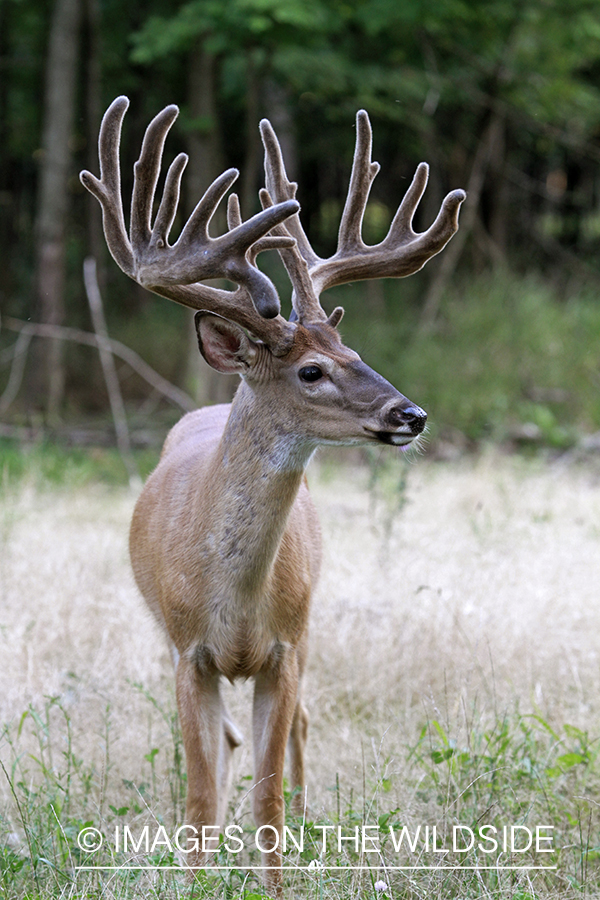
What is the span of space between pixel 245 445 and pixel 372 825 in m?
1.27

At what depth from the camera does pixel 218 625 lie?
3.29m

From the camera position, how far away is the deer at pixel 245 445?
316 cm

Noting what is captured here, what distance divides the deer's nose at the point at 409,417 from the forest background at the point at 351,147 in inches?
230

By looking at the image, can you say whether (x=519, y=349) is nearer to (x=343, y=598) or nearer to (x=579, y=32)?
(x=579, y=32)

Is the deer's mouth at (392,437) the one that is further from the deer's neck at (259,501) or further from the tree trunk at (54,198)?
the tree trunk at (54,198)

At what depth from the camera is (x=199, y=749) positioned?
3.37 meters

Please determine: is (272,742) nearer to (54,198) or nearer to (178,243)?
(178,243)

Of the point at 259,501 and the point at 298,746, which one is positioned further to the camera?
the point at 298,746

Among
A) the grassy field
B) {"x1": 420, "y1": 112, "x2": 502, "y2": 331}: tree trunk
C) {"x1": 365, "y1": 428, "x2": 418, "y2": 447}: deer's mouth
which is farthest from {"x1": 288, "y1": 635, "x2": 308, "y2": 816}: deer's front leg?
{"x1": 420, "y1": 112, "x2": 502, "y2": 331}: tree trunk

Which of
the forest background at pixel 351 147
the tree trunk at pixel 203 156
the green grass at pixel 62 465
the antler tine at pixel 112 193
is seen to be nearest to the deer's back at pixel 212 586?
the antler tine at pixel 112 193

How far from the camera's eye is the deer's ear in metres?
3.25

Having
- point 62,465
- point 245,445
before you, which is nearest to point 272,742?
point 245,445

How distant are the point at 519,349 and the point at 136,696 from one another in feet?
27.5

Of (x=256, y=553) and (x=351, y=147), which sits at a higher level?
(x=351, y=147)
